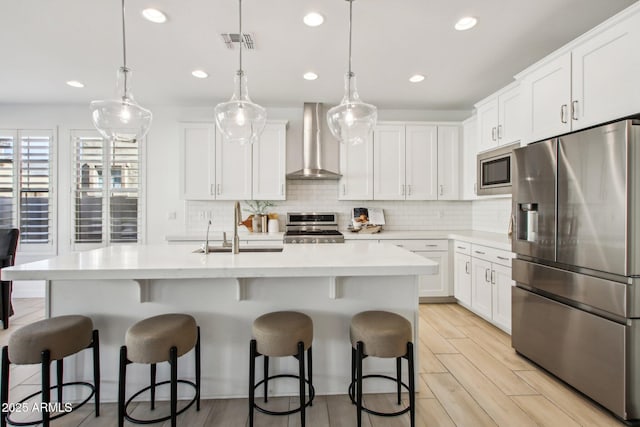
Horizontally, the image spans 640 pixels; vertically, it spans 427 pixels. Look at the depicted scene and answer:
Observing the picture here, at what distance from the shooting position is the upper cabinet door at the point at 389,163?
4203mm

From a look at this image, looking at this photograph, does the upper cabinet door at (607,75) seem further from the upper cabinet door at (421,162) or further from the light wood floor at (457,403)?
the upper cabinet door at (421,162)

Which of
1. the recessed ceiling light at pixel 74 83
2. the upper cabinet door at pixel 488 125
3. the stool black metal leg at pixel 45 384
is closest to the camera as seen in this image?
the stool black metal leg at pixel 45 384

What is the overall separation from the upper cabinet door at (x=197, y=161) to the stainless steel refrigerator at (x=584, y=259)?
3492 mm

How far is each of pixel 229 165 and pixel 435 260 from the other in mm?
3012

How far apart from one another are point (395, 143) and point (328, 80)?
1331 mm

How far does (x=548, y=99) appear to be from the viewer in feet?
7.66

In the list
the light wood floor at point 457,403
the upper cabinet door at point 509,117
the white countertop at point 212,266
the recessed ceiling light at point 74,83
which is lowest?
the light wood floor at point 457,403

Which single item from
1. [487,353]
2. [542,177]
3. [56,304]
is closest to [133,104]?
[56,304]

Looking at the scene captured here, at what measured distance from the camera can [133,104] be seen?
213cm

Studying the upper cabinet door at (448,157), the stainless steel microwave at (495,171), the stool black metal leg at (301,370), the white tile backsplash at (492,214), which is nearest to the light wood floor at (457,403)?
the stool black metal leg at (301,370)

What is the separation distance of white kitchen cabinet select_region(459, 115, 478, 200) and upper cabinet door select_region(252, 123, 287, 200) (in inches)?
97.8

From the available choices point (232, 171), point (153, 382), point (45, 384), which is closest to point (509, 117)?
point (232, 171)

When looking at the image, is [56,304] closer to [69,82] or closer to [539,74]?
[69,82]

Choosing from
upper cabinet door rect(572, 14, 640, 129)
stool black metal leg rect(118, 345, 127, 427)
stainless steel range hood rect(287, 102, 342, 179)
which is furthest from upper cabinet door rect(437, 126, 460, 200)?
stool black metal leg rect(118, 345, 127, 427)
